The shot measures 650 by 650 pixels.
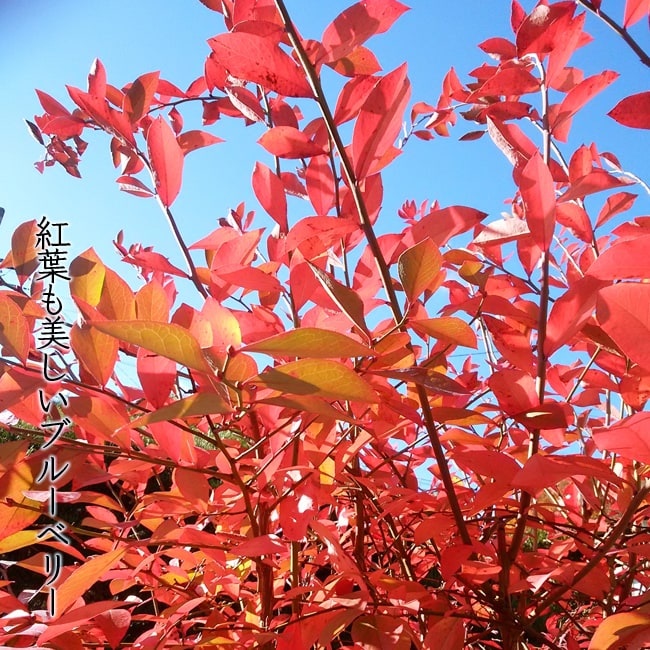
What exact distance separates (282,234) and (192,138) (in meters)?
0.24

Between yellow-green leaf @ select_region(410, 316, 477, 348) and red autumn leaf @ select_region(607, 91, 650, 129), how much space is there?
0.22m

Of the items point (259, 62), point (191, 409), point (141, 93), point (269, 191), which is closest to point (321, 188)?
point (269, 191)

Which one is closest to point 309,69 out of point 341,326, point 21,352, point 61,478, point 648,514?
point 341,326

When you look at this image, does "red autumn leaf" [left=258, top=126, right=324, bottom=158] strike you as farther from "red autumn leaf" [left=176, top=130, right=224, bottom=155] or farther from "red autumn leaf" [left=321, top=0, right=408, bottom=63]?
"red autumn leaf" [left=176, top=130, right=224, bottom=155]

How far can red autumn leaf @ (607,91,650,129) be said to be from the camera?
1.59ft

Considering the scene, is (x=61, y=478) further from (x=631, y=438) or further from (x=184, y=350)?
(x=631, y=438)

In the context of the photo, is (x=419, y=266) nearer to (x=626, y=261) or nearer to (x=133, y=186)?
(x=626, y=261)

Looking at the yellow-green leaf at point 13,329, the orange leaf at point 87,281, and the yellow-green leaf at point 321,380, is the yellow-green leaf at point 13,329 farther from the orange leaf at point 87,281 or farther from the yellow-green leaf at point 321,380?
the yellow-green leaf at point 321,380

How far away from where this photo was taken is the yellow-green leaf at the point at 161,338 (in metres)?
0.32

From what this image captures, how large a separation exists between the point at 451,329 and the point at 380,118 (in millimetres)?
210

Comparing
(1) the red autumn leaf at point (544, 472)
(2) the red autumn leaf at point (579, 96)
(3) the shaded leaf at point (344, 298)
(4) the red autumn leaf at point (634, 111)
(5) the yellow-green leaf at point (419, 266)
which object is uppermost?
(2) the red autumn leaf at point (579, 96)

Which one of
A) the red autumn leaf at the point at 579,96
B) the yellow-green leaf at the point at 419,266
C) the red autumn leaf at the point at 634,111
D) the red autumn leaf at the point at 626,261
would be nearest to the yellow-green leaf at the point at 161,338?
the yellow-green leaf at the point at 419,266

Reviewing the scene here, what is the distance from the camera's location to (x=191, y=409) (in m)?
0.35

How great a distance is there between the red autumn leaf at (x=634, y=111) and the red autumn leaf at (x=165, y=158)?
0.45 meters
